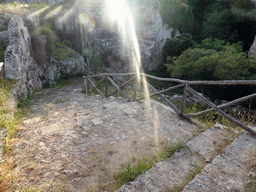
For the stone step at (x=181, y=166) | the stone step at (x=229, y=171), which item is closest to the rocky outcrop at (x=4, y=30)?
the stone step at (x=181, y=166)

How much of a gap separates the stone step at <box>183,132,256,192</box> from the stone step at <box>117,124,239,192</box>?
0.15 meters

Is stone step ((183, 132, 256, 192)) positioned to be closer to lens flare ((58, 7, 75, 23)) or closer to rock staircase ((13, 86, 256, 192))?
rock staircase ((13, 86, 256, 192))

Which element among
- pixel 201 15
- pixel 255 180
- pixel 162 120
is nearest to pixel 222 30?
pixel 201 15

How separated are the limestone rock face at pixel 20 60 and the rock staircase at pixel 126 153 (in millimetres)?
3668

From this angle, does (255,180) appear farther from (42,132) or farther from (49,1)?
(49,1)

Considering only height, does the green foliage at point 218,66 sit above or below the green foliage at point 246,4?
below

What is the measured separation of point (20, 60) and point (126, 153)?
753 cm

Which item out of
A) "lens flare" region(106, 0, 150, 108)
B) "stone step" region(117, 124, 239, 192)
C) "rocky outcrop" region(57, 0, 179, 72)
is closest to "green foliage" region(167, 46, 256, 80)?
"stone step" region(117, 124, 239, 192)

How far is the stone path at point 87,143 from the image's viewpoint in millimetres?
2412

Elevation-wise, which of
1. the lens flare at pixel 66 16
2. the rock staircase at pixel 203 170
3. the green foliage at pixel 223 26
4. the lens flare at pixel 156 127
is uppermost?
the lens flare at pixel 66 16

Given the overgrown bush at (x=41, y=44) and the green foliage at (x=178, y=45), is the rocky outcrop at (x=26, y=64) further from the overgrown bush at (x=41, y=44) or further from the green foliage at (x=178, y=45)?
the green foliage at (x=178, y=45)

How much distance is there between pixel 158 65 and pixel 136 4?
336 inches

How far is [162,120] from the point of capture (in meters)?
4.07

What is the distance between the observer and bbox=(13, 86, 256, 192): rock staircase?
2.10 meters
